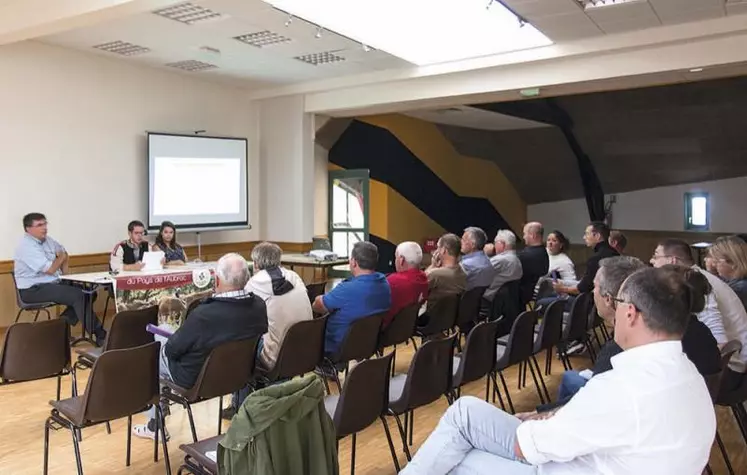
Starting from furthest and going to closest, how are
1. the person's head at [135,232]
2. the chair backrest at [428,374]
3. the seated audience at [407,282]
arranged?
the person's head at [135,232], the seated audience at [407,282], the chair backrest at [428,374]

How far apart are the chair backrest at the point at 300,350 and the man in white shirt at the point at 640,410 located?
1869 mm

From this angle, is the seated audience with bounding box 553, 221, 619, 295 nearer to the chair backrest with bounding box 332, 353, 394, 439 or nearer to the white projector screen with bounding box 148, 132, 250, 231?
the chair backrest with bounding box 332, 353, 394, 439

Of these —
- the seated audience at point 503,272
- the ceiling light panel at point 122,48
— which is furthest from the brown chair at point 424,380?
the ceiling light panel at point 122,48

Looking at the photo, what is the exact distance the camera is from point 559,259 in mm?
6465

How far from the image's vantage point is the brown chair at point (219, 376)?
10.4 ft

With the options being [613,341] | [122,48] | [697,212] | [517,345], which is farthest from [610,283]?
[697,212]

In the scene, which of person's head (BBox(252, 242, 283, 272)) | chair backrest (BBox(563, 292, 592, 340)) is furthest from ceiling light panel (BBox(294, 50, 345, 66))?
chair backrest (BBox(563, 292, 592, 340))

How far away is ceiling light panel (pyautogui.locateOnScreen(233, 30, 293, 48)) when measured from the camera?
6418mm

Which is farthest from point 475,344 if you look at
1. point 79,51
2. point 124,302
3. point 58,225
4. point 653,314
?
point 79,51

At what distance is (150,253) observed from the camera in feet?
21.1

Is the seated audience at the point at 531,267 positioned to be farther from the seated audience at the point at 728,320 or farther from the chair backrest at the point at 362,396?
the chair backrest at the point at 362,396

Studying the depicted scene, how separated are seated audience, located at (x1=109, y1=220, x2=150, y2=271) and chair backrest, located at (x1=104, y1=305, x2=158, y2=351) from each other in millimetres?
2282

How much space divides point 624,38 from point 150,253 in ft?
17.5

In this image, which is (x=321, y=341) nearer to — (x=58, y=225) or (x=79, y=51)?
(x=58, y=225)
